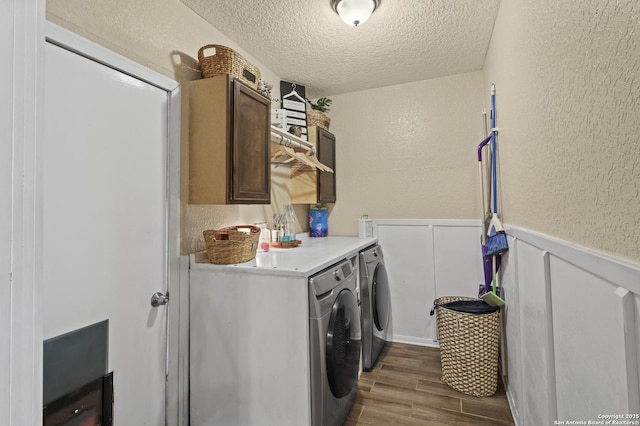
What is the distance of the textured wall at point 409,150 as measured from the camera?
2.77 m

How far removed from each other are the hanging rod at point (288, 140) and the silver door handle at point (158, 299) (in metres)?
1.29

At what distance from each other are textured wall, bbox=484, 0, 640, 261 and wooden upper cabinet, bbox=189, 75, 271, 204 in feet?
4.63

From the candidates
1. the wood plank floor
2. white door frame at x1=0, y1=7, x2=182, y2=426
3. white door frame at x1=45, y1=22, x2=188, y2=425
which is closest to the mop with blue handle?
the wood plank floor

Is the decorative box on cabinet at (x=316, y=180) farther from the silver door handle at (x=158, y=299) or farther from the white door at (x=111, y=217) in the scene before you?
the silver door handle at (x=158, y=299)

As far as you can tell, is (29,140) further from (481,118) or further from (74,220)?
(481,118)

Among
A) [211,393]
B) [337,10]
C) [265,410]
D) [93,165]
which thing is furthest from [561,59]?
[211,393]

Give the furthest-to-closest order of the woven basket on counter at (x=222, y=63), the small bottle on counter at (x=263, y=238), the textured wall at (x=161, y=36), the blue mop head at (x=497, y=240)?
the small bottle on counter at (x=263, y=238), the blue mop head at (x=497, y=240), the woven basket on counter at (x=222, y=63), the textured wall at (x=161, y=36)

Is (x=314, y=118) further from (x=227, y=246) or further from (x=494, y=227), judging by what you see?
(x=494, y=227)

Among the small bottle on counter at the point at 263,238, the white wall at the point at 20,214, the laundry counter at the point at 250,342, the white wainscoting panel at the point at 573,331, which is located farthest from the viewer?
the small bottle on counter at the point at 263,238

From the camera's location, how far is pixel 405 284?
2.88 meters

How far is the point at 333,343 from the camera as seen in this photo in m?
1.56

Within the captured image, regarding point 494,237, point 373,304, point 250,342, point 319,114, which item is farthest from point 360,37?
point 250,342

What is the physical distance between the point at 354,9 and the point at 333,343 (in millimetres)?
1882

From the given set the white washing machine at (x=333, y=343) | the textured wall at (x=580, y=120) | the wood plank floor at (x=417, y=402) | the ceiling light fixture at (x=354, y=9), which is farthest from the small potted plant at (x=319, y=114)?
the wood plank floor at (x=417, y=402)
